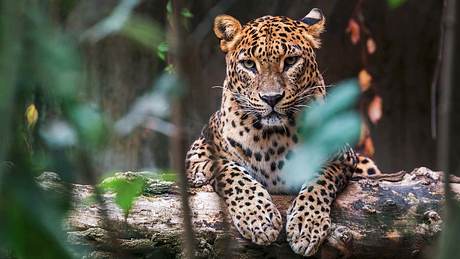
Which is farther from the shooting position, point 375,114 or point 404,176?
point 375,114

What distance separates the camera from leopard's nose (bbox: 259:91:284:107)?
4266 millimetres

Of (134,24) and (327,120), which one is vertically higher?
(134,24)

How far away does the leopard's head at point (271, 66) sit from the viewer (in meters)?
4.34

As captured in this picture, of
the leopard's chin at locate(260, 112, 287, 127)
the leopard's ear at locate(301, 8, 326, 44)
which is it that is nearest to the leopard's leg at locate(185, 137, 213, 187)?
the leopard's chin at locate(260, 112, 287, 127)

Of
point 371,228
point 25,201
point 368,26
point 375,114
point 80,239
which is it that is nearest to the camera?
point 25,201

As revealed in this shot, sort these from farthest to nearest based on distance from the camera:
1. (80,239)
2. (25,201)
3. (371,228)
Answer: (371,228)
(80,239)
(25,201)

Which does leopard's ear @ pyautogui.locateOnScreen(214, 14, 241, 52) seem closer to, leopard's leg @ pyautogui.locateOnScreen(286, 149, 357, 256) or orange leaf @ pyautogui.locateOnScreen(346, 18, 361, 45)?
leopard's leg @ pyautogui.locateOnScreen(286, 149, 357, 256)

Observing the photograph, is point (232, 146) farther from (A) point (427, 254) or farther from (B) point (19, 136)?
(B) point (19, 136)

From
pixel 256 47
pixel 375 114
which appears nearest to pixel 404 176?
pixel 256 47

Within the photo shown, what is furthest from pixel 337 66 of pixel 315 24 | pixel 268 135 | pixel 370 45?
pixel 268 135

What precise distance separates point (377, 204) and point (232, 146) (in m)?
0.84

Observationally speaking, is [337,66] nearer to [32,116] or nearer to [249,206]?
[249,206]

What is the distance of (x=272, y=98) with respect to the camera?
4.27 metres

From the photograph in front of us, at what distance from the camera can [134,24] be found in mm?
2189
